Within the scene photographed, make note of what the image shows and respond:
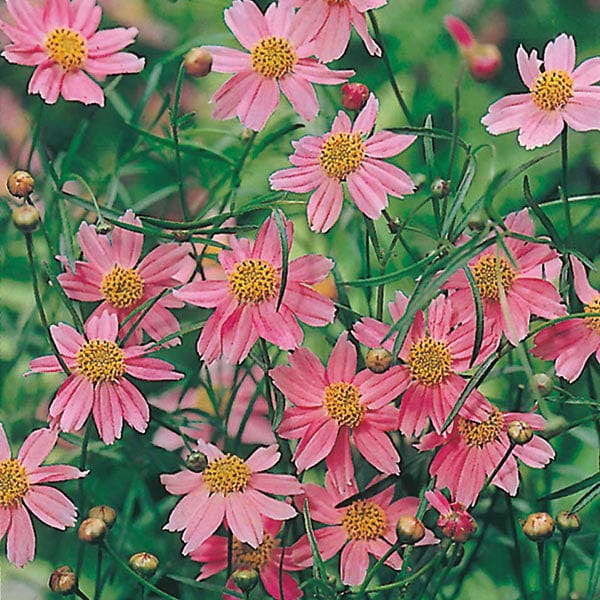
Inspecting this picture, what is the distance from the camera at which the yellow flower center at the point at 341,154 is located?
507 millimetres

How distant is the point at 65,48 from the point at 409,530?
0.99 ft

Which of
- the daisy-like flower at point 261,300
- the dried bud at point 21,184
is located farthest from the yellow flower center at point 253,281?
the dried bud at point 21,184

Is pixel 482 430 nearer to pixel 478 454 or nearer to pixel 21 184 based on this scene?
pixel 478 454

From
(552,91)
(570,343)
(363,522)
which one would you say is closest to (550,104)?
(552,91)

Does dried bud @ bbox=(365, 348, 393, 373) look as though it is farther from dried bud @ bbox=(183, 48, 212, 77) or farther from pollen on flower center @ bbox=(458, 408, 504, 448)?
dried bud @ bbox=(183, 48, 212, 77)

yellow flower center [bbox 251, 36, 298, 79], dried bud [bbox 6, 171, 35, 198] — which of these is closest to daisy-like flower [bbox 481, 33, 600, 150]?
yellow flower center [bbox 251, 36, 298, 79]

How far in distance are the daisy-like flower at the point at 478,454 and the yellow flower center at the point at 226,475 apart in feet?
0.28

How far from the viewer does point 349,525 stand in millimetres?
529

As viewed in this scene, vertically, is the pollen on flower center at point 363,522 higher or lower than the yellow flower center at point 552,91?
lower

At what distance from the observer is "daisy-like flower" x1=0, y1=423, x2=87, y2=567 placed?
0.50 metres

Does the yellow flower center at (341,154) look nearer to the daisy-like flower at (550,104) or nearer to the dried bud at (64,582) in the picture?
the daisy-like flower at (550,104)

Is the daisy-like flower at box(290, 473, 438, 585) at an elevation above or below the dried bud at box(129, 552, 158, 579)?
above

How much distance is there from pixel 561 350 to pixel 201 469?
176mm

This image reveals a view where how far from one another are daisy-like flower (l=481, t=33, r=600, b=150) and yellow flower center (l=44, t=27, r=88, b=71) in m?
0.21
